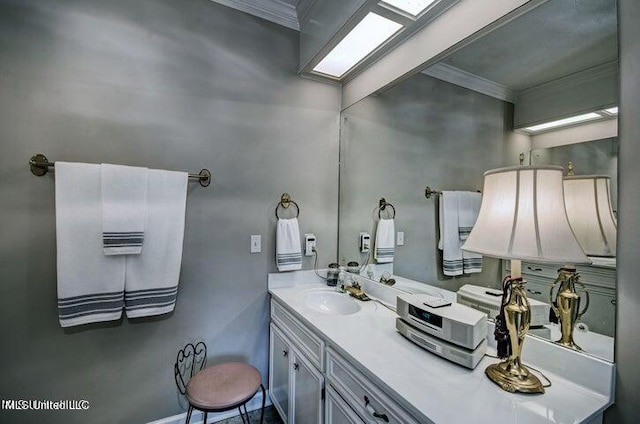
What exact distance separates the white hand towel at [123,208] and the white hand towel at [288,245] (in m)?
0.80

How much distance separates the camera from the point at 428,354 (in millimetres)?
1090

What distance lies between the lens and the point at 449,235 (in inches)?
57.1

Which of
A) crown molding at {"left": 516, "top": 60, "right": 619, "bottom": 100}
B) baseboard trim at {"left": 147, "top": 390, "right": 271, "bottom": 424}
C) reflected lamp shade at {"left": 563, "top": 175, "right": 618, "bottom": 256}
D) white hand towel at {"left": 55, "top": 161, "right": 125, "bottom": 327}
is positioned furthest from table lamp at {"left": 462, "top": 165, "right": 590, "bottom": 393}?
white hand towel at {"left": 55, "top": 161, "right": 125, "bottom": 327}

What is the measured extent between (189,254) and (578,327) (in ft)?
6.13

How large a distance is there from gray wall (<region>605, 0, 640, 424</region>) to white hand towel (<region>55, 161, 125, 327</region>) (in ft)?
6.81

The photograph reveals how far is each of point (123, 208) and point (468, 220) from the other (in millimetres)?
1718

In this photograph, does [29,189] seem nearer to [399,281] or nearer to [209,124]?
[209,124]

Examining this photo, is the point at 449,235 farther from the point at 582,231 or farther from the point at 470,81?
the point at 470,81

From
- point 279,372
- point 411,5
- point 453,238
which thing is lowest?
point 279,372

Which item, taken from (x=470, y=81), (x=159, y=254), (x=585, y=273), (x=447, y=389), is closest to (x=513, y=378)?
(x=447, y=389)

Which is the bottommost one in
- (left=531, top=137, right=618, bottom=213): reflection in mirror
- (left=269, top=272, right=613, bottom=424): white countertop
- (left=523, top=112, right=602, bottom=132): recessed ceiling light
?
(left=269, top=272, right=613, bottom=424): white countertop

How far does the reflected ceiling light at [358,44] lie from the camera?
158cm

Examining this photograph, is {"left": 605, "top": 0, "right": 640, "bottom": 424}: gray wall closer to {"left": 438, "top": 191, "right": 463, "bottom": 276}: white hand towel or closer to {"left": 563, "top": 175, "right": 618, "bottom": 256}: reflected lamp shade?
{"left": 563, "top": 175, "right": 618, "bottom": 256}: reflected lamp shade

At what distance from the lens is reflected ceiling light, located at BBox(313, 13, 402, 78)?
158 cm
